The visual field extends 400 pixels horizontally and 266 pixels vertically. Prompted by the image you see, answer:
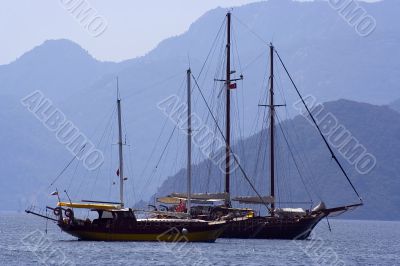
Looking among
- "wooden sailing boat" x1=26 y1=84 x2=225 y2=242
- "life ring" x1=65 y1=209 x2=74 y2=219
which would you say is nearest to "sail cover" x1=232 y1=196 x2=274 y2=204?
"wooden sailing boat" x1=26 y1=84 x2=225 y2=242

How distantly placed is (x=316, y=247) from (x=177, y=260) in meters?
29.6

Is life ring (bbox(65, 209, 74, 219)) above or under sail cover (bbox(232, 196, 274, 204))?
under

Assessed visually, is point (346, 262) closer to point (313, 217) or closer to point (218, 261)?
point (218, 261)

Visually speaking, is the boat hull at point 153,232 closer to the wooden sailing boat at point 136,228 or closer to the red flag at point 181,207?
the wooden sailing boat at point 136,228

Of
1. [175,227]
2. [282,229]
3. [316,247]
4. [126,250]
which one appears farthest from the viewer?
[282,229]

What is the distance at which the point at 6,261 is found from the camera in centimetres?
8281

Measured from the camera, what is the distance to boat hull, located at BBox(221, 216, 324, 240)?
11575 cm

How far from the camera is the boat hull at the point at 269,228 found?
11575cm

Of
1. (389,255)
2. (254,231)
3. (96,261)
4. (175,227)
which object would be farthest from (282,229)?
(96,261)

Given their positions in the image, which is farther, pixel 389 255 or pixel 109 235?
pixel 389 255

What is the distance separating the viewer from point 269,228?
117125 millimetres

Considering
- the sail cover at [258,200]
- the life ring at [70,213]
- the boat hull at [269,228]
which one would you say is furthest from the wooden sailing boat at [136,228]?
the sail cover at [258,200]

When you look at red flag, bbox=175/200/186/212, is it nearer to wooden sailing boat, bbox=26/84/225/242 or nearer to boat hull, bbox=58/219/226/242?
boat hull, bbox=58/219/226/242

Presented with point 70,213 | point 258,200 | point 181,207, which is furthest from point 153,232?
point 258,200
